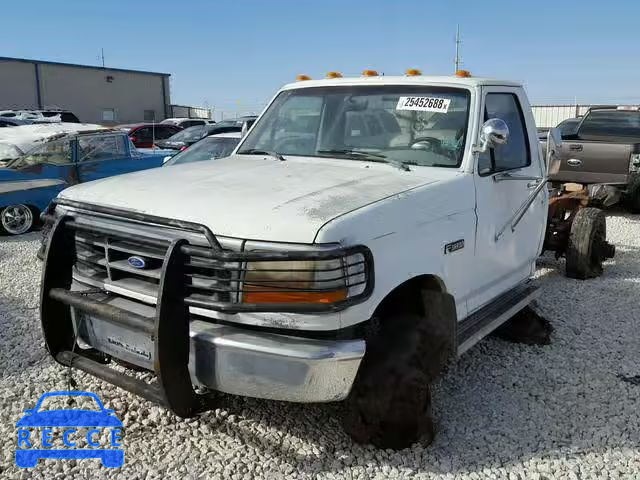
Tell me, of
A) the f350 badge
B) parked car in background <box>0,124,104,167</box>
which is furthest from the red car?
the f350 badge

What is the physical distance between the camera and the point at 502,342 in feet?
16.3

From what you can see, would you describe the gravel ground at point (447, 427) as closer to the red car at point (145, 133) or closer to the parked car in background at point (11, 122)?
the red car at point (145, 133)

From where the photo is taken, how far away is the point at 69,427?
11.7ft

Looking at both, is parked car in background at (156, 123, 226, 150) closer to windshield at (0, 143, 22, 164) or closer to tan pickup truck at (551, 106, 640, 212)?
windshield at (0, 143, 22, 164)

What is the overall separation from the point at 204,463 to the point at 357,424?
83 cm

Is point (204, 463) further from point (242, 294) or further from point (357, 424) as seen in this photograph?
point (242, 294)

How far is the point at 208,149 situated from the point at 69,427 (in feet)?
21.7

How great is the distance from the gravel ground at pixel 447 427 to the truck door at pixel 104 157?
18.4 feet

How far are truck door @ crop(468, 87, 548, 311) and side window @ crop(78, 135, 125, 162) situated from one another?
7789mm

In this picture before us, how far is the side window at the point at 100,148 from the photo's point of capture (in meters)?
10.2

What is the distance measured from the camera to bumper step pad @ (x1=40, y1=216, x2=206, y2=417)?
2785mm

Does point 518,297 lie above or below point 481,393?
above

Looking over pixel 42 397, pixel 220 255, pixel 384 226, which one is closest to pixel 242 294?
pixel 220 255

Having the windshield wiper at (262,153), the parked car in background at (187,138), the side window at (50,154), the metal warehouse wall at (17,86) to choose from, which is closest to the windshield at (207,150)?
the side window at (50,154)
